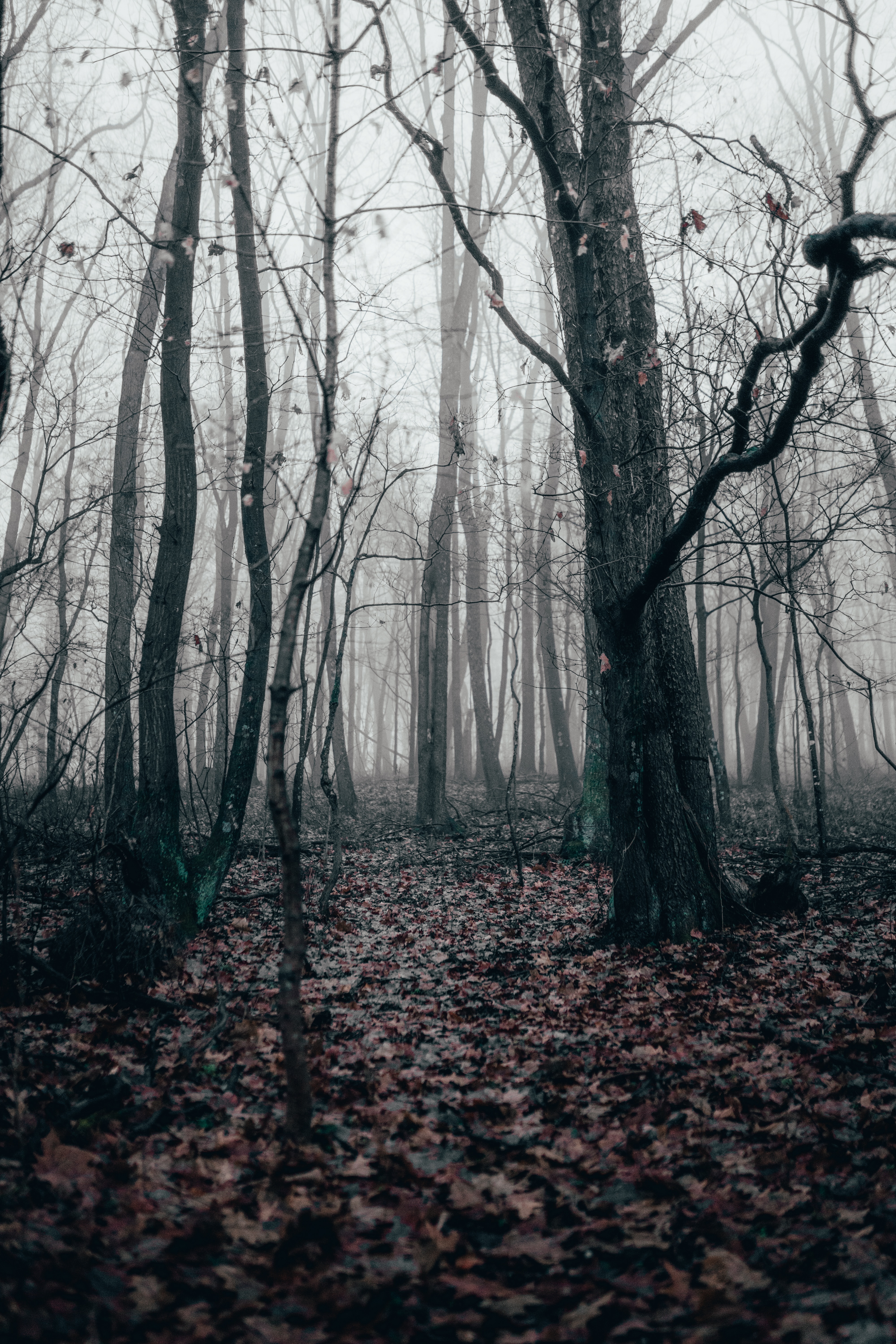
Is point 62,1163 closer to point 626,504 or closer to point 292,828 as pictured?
point 292,828

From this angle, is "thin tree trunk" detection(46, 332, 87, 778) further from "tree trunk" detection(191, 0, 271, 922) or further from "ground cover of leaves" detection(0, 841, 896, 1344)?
"ground cover of leaves" detection(0, 841, 896, 1344)

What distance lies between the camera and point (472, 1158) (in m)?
3.12

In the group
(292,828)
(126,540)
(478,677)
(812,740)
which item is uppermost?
(126,540)

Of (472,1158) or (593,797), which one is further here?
(593,797)

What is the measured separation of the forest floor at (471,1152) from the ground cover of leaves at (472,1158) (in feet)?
0.04

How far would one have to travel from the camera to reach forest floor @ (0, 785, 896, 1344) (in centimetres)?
217

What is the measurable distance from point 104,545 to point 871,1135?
59.7 feet

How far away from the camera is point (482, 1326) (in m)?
2.16

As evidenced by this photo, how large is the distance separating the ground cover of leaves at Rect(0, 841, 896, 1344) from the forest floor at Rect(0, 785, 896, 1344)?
Result: 0.5 inches

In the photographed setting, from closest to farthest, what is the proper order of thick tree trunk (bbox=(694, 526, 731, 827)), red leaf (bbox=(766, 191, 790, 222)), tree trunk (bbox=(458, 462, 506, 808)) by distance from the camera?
1. red leaf (bbox=(766, 191, 790, 222))
2. thick tree trunk (bbox=(694, 526, 731, 827))
3. tree trunk (bbox=(458, 462, 506, 808))

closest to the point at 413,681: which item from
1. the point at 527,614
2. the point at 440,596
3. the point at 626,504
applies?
the point at 527,614

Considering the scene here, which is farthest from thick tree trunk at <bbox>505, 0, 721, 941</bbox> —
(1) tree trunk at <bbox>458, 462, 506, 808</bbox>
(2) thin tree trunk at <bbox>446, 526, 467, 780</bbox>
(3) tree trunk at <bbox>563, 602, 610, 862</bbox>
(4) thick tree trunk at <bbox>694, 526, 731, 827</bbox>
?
(2) thin tree trunk at <bbox>446, 526, 467, 780</bbox>

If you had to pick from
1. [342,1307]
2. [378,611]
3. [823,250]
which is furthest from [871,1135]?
[378,611]

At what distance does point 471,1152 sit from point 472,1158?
0.10ft
